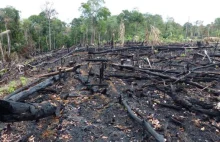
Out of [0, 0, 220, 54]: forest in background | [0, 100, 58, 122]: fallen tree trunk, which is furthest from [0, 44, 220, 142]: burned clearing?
[0, 0, 220, 54]: forest in background

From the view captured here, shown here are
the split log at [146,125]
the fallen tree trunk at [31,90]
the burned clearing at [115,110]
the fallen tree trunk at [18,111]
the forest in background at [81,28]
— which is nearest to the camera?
the fallen tree trunk at [18,111]

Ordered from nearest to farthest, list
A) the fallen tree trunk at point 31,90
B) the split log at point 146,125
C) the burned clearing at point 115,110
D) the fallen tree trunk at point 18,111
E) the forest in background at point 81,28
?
the fallen tree trunk at point 18,111 < the split log at point 146,125 < the burned clearing at point 115,110 < the fallen tree trunk at point 31,90 < the forest in background at point 81,28

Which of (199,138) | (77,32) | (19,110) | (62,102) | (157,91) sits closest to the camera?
(19,110)

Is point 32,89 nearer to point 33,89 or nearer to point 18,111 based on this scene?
point 33,89

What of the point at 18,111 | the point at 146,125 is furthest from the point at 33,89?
the point at 146,125

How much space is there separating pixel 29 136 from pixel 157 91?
14.2 ft

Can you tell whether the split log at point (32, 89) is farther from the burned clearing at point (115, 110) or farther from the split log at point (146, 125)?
the split log at point (146, 125)

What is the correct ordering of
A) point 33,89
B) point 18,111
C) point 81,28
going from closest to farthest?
point 18,111, point 33,89, point 81,28

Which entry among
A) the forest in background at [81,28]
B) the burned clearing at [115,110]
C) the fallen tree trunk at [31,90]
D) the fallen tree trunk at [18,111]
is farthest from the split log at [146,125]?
the forest in background at [81,28]

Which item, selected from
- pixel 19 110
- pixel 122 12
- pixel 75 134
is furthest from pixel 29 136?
pixel 122 12

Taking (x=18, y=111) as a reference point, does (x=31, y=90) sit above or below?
below

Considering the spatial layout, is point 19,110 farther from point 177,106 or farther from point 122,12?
point 122,12

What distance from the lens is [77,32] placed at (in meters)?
38.9

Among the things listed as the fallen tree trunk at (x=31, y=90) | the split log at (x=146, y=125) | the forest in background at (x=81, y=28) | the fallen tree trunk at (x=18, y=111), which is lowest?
the split log at (x=146, y=125)
